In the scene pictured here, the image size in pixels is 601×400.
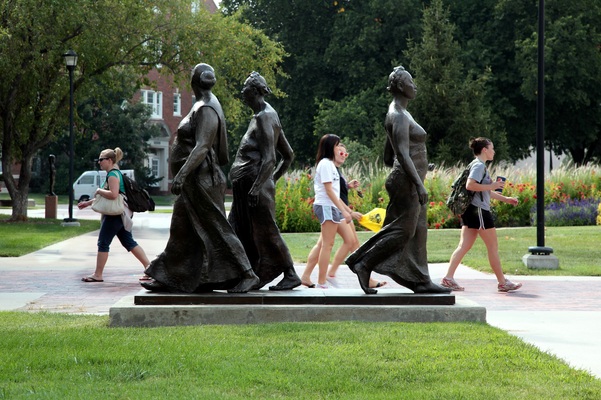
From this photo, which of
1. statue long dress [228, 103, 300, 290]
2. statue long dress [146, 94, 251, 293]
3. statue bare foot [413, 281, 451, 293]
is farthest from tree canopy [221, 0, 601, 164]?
statue long dress [146, 94, 251, 293]

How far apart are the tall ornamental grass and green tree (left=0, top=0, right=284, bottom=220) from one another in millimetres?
4583

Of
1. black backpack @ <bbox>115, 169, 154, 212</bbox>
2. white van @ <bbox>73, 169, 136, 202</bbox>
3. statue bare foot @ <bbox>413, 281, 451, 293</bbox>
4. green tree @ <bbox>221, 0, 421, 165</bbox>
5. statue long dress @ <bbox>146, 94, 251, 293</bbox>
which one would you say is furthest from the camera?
white van @ <bbox>73, 169, 136, 202</bbox>

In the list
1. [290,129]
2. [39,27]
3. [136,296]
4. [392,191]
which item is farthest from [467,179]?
[290,129]

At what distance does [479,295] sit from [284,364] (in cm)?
567

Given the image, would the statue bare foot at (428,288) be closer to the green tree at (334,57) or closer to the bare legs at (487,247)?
the bare legs at (487,247)

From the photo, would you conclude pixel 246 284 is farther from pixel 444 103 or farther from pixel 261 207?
pixel 444 103

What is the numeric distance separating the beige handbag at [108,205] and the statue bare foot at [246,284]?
425 cm

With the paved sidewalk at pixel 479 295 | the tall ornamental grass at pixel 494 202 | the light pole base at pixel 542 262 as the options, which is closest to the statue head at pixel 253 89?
the paved sidewalk at pixel 479 295

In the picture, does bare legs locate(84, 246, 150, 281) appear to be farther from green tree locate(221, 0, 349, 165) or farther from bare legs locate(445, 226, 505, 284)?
green tree locate(221, 0, 349, 165)

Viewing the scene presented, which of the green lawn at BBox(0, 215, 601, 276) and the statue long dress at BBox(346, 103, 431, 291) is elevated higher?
the statue long dress at BBox(346, 103, 431, 291)

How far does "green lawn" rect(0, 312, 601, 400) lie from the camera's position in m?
5.70

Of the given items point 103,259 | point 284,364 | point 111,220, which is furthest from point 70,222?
point 284,364

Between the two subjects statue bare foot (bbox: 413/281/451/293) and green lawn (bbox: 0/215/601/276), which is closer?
statue bare foot (bbox: 413/281/451/293)

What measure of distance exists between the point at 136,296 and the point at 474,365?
10.8 feet
